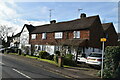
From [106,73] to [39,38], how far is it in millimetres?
24692

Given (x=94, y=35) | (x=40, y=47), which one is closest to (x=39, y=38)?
(x=40, y=47)

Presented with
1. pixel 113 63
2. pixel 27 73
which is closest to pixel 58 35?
pixel 27 73

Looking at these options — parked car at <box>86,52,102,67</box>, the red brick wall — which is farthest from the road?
Answer: the red brick wall

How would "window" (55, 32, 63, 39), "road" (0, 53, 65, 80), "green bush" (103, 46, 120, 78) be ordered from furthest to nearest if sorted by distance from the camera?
"window" (55, 32, 63, 39), "green bush" (103, 46, 120, 78), "road" (0, 53, 65, 80)

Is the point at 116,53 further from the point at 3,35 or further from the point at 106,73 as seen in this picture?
the point at 3,35

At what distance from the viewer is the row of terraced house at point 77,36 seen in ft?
75.6

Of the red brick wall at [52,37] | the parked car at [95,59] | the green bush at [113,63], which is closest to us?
the green bush at [113,63]

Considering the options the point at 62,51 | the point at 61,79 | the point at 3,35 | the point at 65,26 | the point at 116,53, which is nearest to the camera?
the point at 61,79

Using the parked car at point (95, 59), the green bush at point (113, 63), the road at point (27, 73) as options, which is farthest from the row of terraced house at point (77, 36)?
the green bush at point (113, 63)

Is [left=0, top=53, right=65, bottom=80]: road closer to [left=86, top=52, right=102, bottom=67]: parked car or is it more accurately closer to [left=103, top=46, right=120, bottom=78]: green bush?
[left=103, top=46, right=120, bottom=78]: green bush

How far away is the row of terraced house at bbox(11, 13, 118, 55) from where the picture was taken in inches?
907

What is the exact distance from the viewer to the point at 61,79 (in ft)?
31.7

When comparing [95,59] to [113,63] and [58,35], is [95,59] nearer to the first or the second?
[113,63]

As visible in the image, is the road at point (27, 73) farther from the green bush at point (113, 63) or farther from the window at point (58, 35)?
the window at point (58, 35)
